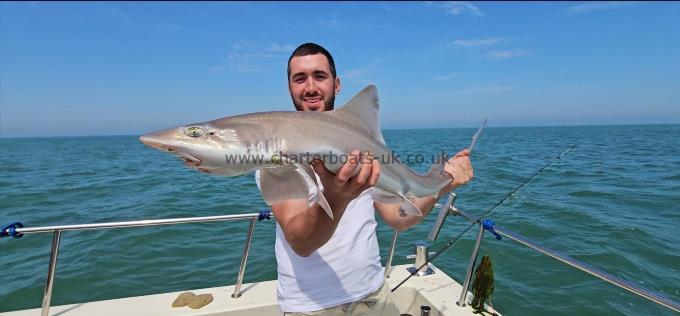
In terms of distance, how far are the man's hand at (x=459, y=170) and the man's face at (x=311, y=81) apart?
4.26 feet

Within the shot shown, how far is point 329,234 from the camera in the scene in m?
2.35

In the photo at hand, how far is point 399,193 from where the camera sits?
2633 millimetres

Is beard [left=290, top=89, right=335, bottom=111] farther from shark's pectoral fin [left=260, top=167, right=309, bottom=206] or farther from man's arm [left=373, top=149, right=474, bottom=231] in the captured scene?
shark's pectoral fin [left=260, top=167, right=309, bottom=206]

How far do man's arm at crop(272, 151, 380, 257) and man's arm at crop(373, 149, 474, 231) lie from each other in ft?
2.91

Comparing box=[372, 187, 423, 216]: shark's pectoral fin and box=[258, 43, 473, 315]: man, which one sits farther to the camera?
box=[372, 187, 423, 216]: shark's pectoral fin

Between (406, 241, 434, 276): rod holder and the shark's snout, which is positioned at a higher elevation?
the shark's snout

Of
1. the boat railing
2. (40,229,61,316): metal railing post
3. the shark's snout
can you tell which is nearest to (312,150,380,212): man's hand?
the shark's snout

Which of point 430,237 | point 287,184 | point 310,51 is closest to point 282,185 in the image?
point 287,184

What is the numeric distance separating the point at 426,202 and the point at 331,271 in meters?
1.13

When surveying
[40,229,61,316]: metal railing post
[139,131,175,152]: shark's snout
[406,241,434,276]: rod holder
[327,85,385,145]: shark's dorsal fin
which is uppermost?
[327,85,385,145]: shark's dorsal fin

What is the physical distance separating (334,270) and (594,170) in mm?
20353

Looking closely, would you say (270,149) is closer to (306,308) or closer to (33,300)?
(306,308)

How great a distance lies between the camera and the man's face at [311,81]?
10.2 feet

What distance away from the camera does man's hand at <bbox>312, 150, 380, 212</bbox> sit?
2.13m
